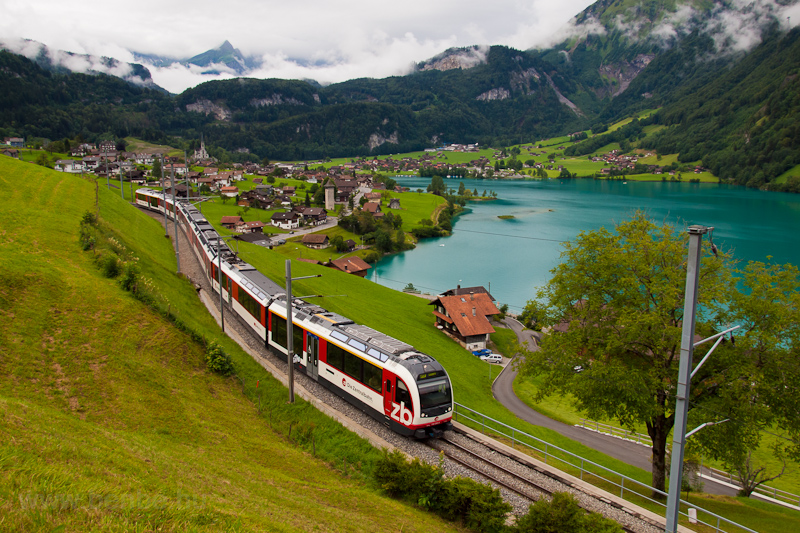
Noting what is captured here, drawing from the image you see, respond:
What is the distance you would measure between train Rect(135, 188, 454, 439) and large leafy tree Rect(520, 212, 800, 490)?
4.15m

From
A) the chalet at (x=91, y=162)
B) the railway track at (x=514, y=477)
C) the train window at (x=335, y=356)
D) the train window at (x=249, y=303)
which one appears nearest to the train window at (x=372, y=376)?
the train window at (x=335, y=356)

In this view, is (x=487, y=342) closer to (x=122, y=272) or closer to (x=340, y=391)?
(x=340, y=391)

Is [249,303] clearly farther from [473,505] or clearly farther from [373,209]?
[373,209]

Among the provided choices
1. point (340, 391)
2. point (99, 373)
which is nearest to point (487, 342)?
point (340, 391)

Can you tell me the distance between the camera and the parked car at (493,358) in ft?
131

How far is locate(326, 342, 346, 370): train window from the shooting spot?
17377 mm

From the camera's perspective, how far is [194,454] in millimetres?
Result: 11953

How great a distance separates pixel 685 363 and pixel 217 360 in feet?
53.3

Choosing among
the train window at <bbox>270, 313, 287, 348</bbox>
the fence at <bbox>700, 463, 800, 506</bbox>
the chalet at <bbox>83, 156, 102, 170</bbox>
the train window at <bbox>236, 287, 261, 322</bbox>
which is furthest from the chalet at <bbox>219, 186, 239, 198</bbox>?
the fence at <bbox>700, 463, 800, 506</bbox>

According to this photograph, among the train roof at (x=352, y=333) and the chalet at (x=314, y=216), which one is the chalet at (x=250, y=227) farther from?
the train roof at (x=352, y=333)

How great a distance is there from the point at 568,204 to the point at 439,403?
13108 cm

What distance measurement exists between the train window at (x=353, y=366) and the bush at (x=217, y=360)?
5164mm

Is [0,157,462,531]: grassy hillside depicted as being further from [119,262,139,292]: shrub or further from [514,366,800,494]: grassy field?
[514,366,800,494]: grassy field

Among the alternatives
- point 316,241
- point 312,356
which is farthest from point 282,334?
point 316,241
